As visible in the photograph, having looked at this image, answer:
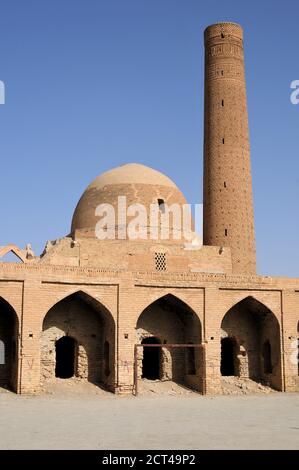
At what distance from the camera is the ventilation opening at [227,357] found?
1090 inches

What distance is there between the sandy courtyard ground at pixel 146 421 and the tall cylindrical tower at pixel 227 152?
809cm

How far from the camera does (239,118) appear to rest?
3055cm

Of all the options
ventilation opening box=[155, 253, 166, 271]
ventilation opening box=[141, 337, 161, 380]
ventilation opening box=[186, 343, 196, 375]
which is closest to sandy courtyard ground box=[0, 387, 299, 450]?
ventilation opening box=[186, 343, 196, 375]

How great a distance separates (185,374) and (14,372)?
650 cm

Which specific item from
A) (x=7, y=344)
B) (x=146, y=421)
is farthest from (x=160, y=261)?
(x=146, y=421)

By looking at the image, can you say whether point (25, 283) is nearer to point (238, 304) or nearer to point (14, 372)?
point (14, 372)

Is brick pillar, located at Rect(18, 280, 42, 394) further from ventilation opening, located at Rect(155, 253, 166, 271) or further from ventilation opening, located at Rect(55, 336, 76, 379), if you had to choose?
ventilation opening, located at Rect(155, 253, 166, 271)

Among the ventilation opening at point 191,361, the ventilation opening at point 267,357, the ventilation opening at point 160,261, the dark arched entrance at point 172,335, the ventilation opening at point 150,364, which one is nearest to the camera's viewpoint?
the dark arched entrance at point 172,335

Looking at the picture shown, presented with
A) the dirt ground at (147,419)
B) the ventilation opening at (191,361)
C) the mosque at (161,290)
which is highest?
the mosque at (161,290)

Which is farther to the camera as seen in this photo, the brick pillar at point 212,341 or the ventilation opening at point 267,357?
the ventilation opening at point 267,357

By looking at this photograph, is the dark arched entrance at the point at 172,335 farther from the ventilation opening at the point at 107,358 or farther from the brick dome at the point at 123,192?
the brick dome at the point at 123,192

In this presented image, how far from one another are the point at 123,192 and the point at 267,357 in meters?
9.08

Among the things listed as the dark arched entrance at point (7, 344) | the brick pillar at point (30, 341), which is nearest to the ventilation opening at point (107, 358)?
the brick pillar at point (30, 341)

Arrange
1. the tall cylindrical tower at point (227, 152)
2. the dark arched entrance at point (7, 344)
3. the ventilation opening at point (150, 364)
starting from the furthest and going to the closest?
1. the tall cylindrical tower at point (227, 152)
2. the ventilation opening at point (150, 364)
3. the dark arched entrance at point (7, 344)
